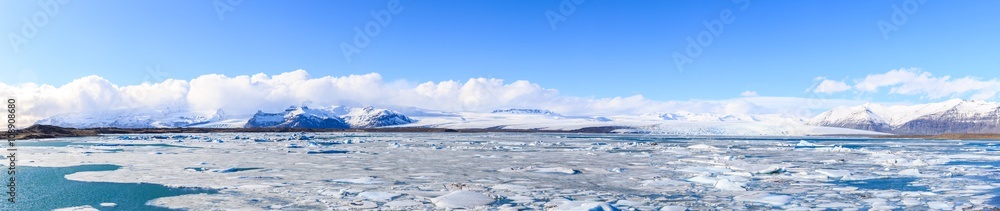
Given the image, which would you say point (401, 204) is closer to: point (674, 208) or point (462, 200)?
point (462, 200)

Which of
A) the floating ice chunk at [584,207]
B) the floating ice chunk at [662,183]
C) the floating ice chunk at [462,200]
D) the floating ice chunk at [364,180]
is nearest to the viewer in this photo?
the floating ice chunk at [584,207]

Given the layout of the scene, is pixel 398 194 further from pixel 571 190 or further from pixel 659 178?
pixel 659 178

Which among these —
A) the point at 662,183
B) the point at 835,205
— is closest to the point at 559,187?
the point at 662,183

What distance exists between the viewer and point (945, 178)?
14164 millimetres

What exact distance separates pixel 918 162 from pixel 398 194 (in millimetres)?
18008

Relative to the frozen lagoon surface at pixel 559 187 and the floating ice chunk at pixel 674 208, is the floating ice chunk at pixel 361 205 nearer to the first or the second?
the frozen lagoon surface at pixel 559 187

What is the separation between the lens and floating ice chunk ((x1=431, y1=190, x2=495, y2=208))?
9.59 metres

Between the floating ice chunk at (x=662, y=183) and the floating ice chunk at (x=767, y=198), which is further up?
the floating ice chunk at (x=662, y=183)

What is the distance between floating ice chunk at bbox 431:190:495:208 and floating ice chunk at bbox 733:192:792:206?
4389 millimetres

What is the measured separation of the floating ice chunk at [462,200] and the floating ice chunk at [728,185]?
4885 mm

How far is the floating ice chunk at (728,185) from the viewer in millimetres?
11874

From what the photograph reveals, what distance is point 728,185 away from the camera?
478 inches

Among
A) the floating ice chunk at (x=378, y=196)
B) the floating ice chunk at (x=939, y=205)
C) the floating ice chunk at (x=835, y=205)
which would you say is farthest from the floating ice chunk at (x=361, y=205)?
the floating ice chunk at (x=939, y=205)

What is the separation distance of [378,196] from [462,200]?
1653 millimetres
